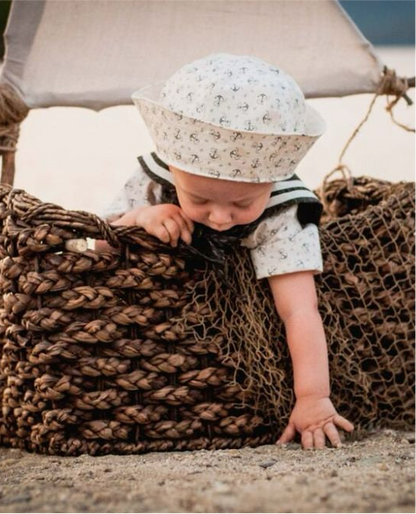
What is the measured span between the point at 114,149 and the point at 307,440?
3430mm

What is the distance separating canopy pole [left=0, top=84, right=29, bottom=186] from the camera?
234 centimetres

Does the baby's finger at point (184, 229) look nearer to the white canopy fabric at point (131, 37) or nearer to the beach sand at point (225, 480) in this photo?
the beach sand at point (225, 480)

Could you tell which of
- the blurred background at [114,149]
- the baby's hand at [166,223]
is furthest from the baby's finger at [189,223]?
the blurred background at [114,149]

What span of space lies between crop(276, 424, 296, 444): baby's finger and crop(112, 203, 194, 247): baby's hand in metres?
0.41

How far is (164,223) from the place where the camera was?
1.69 m

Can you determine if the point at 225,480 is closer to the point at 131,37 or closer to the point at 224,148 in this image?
the point at 224,148

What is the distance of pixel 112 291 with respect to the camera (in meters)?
1.69

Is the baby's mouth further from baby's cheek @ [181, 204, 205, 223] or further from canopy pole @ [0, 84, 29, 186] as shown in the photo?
canopy pole @ [0, 84, 29, 186]

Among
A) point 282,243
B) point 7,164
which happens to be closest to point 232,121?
point 282,243

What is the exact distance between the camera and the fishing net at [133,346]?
1.66 m

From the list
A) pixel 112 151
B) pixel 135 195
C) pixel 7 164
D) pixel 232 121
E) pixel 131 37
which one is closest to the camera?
pixel 232 121

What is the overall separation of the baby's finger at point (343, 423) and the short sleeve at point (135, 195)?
583 mm

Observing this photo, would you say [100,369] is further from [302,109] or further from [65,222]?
[302,109]

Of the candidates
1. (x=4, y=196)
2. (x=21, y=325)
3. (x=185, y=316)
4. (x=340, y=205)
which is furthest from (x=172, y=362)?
(x=340, y=205)
